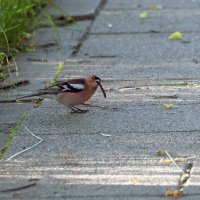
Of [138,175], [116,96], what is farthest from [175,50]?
[138,175]

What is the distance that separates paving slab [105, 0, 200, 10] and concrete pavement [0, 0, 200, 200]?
0.91 m

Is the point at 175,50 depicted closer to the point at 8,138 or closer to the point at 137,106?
the point at 137,106

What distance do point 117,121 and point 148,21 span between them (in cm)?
412

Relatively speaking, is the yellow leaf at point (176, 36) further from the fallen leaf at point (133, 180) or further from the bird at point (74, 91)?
the fallen leaf at point (133, 180)

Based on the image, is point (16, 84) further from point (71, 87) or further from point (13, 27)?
point (71, 87)

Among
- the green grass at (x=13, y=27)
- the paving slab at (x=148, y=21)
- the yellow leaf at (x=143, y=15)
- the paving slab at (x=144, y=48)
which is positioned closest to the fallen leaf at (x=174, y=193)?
the green grass at (x=13, y=27)

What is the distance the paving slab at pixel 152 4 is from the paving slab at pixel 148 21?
0.82 feet

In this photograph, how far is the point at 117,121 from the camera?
632cm

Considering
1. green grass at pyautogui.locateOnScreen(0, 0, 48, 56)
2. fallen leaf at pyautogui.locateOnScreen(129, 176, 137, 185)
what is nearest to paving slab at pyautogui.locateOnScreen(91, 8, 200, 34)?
green grass at pyautogui.locateOnScreen(0, 0, 48, 56)

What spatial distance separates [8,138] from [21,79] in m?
1.83

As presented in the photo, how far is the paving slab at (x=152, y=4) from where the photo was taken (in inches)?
437

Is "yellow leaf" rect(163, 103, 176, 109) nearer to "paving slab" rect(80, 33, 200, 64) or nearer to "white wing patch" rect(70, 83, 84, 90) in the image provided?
"white wing patch" rect(70, 83, 84, 90)

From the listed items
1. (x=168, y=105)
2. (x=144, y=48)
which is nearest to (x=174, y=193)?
(x=168, y=105)

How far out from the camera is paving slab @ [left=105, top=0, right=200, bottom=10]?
1110 cm
